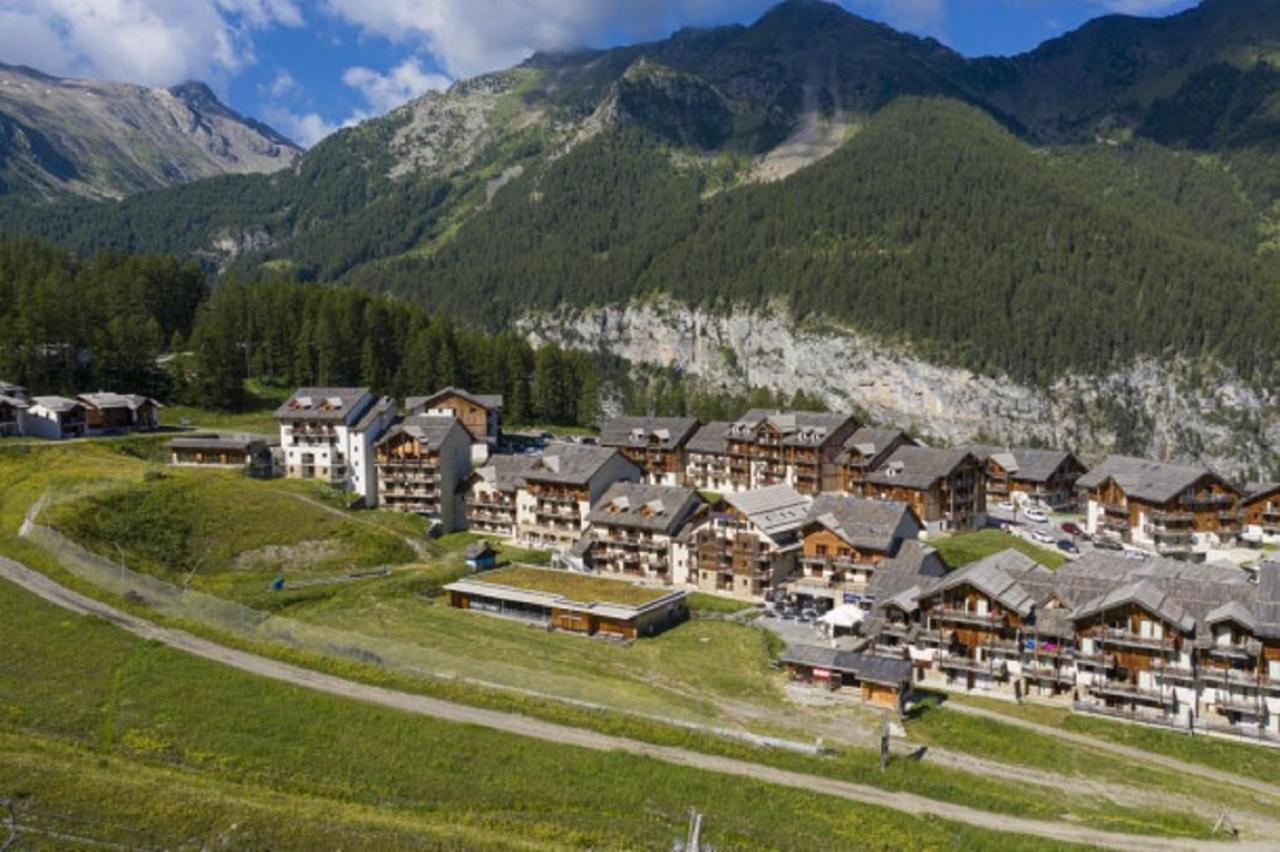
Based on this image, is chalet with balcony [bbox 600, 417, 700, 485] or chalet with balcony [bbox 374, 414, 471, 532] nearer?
chalet with balcony [bbox 374, 414, 471, 532]

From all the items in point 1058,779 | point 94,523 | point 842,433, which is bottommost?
point 1058,779

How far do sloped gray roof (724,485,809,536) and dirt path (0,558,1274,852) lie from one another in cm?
3876

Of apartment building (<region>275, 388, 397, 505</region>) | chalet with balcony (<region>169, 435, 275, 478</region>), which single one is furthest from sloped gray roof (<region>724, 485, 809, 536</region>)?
chalet with balcony (<region>169, 435, 275, 478</region>)

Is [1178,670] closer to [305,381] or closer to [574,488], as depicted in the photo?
[574,488]

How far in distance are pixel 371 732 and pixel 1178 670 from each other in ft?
160

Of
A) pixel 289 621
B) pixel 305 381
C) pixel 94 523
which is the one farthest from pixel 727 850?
pixel 305 381

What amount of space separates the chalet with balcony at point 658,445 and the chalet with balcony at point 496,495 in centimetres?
2375

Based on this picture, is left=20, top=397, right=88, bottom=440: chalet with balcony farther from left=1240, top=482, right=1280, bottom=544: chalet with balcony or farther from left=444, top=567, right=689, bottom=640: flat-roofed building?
left=1240, top=482, right=1280, bottom=544: chalet with balcony

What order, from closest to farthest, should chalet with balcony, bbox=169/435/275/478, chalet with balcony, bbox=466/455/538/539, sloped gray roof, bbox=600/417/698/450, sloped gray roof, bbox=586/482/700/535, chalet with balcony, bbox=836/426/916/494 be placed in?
sloped gray roof, bbox=586/482/700/535 → chalet with balcony, bbox=466/455/538/539 → chalet with balcony, bbox=169/435/275/478 → chalet with balcony, bbox=836/426/916/494 → sloped gray roof, bbox=600/417/698/450

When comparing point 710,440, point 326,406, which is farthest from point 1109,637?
point 326,406

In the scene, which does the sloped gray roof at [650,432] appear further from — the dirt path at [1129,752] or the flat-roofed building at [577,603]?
the dirt path at [1129,752]

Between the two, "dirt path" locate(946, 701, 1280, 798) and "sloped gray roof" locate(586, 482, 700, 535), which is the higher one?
"sloped gray roof" locate(586, 482, 700, 535)

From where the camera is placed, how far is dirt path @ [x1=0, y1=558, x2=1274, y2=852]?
4703cm

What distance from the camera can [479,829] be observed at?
4350 centimetres
